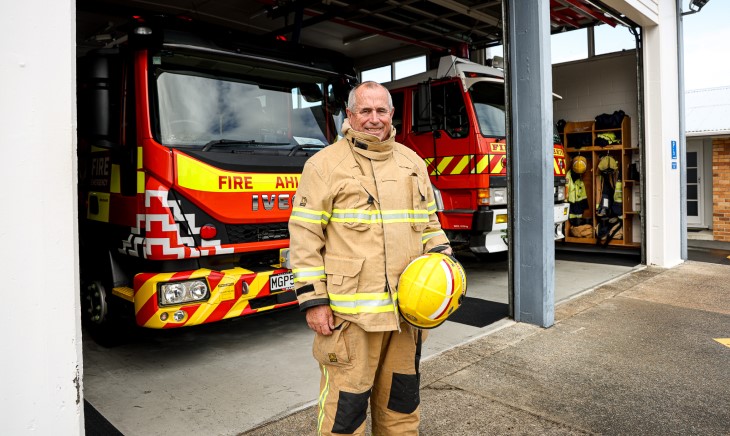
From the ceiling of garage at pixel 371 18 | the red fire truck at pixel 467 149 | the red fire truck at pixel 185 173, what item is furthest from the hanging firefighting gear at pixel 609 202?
the red fire truck at pixel 185 173

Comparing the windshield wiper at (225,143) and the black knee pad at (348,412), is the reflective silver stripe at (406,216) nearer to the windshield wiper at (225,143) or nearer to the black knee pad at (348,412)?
the black knee pad at (348,412)

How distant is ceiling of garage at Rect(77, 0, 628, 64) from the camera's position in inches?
277

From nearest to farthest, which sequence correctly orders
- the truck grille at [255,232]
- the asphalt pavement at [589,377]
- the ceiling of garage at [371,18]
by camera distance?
the asphalt pavement at [589,377] < the truck grille at [255,232] < the ceiling of garage at [371,18]

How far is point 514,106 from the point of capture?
4.95 metres

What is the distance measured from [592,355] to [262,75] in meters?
3.44

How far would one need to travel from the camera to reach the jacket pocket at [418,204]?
7.46 feet

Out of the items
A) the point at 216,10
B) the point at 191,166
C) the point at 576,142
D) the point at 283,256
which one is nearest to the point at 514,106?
the point at 283,256

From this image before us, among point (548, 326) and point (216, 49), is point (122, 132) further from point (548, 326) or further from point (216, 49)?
point (548, 326)

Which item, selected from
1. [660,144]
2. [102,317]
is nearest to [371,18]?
[660,144]

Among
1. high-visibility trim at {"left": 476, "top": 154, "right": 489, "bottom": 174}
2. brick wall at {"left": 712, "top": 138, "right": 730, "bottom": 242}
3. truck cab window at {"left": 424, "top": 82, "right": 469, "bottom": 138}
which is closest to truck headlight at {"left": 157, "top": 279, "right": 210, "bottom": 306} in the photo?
Answer: high-visibility trim at {"left": 476, "top": 154, "right": 489, "bottom": 174}

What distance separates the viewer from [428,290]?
6.84ft

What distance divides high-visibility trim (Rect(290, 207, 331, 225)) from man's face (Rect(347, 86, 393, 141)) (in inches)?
15.4

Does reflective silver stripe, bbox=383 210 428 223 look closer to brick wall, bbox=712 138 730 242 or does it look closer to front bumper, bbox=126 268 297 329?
front bumper, bbox=126 268 297 329

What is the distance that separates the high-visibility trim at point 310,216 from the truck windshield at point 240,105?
1929 mm
